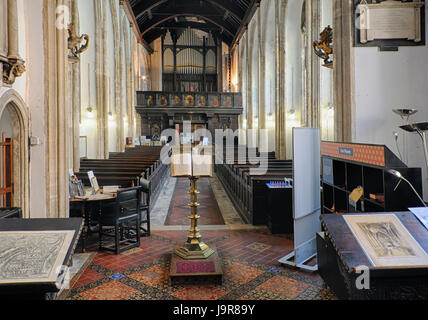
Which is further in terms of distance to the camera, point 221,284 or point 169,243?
point 169,243

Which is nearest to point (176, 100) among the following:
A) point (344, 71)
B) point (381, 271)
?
point (344, 71)

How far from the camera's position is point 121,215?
4.71 m

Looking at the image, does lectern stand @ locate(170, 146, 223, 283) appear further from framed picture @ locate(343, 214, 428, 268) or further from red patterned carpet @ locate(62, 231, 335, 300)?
framed picture @ locate(343, 214, 428, 268)

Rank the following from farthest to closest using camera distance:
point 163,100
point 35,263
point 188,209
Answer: point 163,100
point 188,209
point 35,263

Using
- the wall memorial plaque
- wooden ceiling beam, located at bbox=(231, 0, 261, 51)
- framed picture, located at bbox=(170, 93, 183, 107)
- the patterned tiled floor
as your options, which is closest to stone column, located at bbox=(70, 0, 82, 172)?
the patterned tiled floor

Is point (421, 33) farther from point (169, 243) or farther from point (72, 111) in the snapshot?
point (72, 111)

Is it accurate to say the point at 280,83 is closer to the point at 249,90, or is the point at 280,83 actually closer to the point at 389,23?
the point at 249,90

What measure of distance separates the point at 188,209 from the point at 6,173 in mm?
4193

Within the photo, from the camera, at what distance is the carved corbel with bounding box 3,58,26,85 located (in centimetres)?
356

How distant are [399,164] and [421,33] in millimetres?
2438

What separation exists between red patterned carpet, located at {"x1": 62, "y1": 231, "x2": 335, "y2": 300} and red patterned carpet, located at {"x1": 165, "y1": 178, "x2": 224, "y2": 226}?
150 centimetres
